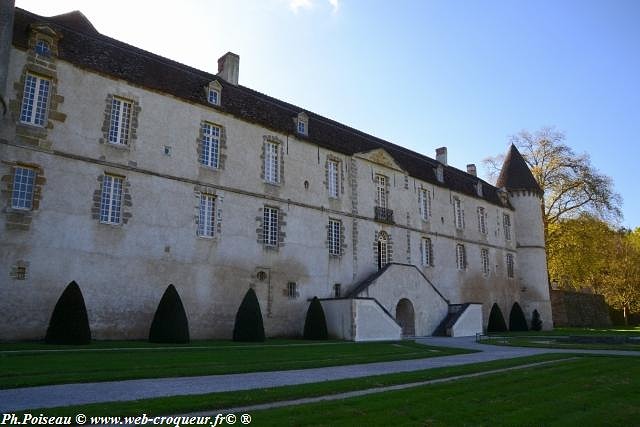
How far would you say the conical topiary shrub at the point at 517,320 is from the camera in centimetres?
3203

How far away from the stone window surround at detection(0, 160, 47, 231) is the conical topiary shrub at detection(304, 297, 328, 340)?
10.2 m

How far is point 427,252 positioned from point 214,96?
1478 centimetres

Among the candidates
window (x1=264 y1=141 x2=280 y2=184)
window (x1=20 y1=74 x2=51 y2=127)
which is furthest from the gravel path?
window (x1=264 y1=141 x2=280 y2=184)

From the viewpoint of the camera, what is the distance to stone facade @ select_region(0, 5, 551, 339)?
1465 cm

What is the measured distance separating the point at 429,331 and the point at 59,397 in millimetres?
20496

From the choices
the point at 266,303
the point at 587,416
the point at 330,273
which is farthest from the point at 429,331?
the point at 587,416

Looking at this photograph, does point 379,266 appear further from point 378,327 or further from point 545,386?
point 545,386

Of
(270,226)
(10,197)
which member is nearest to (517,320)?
(270,226)

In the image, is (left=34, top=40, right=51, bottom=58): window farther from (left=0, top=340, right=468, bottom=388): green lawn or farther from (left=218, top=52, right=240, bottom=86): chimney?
(left=0, top=340, right=468, bottom=388): green lawn

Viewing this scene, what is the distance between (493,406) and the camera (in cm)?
643

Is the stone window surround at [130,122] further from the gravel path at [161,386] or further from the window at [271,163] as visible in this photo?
the gravel path at [161,386]

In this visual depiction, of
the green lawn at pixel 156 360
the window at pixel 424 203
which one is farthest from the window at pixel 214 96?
the window at pixel 424 203

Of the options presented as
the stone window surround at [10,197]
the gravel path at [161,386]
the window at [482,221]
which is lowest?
the gravel path at [161,386]

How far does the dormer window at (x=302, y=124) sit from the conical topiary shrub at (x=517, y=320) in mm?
18949
